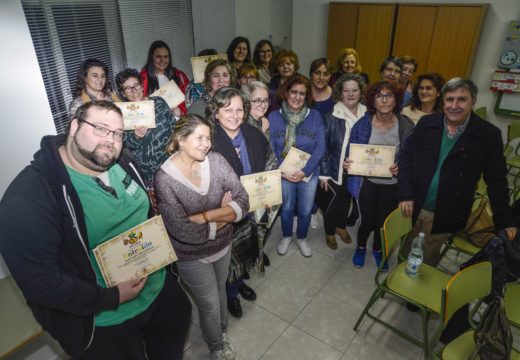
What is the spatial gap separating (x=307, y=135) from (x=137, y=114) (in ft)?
5.15

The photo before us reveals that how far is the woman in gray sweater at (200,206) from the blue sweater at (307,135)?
3.71ft

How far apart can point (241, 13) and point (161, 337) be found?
227 inches

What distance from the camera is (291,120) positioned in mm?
3178

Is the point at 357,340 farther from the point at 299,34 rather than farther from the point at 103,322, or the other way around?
the point at 299,34

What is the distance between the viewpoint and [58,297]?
1411 mm

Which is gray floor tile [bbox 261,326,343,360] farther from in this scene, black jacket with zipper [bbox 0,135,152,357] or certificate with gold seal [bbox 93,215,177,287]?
black jacket with zipper [bbox 0,135,152,357]

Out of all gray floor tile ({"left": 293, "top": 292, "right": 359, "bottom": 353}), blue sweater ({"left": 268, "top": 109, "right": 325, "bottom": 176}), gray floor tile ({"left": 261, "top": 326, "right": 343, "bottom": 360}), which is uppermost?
blue sweater ({"left": 268, "top": 109, "right": 325, "bottom": 176})

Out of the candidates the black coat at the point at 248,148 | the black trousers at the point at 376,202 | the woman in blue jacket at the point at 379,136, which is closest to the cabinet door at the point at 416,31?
the woman in blue jacket at the point at 379,136

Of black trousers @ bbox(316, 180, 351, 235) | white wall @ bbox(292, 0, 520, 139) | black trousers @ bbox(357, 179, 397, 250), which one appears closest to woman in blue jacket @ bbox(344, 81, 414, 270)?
black trousers @ bbox(357, 179, 397, 250)

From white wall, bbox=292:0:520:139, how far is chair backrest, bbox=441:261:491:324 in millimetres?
4962

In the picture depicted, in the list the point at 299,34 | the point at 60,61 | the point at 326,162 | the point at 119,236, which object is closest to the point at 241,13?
the point at 299,34

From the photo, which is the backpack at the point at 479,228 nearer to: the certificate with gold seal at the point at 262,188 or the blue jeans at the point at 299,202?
the blue jeans at the point at 299,202

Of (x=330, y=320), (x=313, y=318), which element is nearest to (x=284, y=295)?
(x=313, y=318)

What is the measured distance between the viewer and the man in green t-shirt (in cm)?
242
